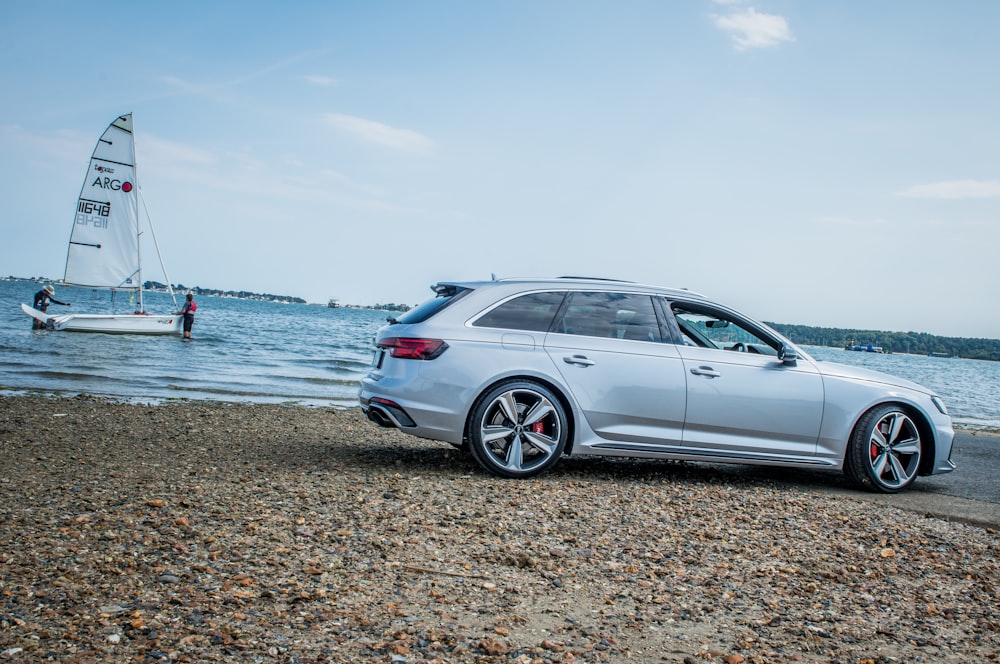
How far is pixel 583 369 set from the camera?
256 inches

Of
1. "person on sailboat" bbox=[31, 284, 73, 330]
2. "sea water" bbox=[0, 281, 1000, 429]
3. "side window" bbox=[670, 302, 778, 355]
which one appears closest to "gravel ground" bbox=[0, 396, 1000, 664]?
"side window" bbox=[670, 302, 778, 355]

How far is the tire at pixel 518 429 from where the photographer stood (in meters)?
6.32

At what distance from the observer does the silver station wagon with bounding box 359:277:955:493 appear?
634cm

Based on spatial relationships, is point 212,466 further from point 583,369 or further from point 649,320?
point 649,320

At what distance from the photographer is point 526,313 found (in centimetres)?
665

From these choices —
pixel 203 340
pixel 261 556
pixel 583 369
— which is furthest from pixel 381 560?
pixel 203 340

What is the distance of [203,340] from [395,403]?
2723cm

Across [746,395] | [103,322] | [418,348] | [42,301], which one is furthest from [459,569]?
[42,301]

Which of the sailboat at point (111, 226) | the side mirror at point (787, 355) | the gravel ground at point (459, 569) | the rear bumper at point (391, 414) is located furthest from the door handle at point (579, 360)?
the sailboat at point (111, 226)

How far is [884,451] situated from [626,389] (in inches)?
95.3

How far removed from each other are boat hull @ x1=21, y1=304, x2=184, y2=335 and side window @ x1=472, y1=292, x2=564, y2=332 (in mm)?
26589

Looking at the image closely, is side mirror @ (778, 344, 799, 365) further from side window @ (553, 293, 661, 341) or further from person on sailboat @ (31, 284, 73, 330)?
person on sailboat @ (31, 284, 73, 330)

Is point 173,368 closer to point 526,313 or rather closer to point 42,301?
point 42,301

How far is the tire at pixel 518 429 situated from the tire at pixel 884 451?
2.62 meters
